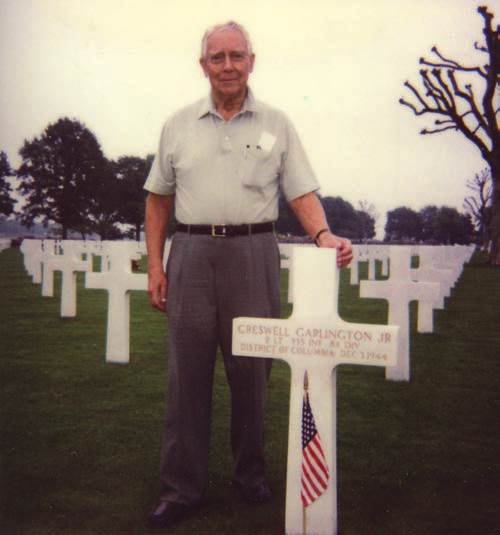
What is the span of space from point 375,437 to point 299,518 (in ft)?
5.46

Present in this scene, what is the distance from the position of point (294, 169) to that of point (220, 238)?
44 centimetres

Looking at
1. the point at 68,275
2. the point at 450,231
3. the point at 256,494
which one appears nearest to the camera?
the point at 256,494

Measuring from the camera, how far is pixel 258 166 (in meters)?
3.07

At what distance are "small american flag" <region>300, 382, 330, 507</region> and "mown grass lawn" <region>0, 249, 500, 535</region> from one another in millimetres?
329

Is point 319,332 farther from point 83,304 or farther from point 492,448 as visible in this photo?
point 83,304

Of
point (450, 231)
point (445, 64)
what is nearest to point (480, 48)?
point (445, 64)

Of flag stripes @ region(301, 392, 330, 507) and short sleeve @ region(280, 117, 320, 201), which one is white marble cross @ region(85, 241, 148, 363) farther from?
flag stripes @ region(301, 392, 330, 507)

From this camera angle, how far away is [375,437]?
14.3 feet

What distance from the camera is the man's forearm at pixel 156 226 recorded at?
3318mm

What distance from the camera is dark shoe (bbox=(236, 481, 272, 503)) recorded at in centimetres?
326

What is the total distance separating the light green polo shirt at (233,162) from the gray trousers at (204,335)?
0.12 meters

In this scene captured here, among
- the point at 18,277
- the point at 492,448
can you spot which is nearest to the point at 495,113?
the point at 492,448

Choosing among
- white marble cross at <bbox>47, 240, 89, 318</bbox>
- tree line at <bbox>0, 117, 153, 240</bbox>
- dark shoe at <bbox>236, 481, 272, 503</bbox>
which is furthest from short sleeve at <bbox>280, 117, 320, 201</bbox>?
white marble cross at <bbox>47, 240, 89, 318</bbox>

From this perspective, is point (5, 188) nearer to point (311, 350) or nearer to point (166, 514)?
point (166, 514)
